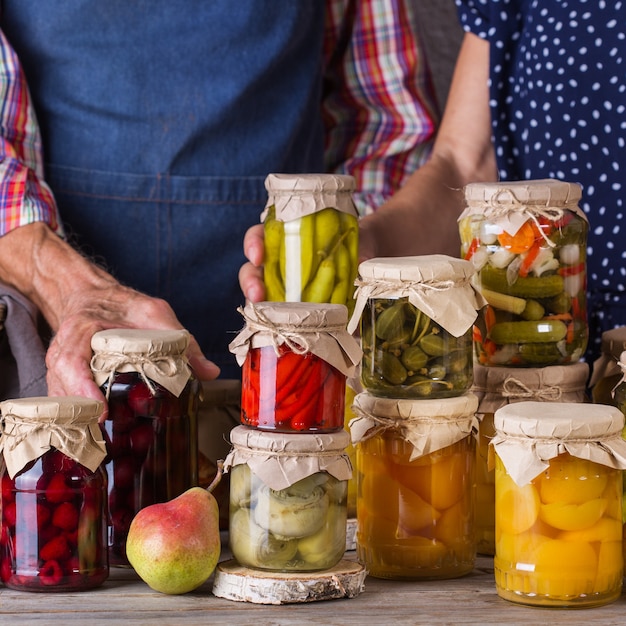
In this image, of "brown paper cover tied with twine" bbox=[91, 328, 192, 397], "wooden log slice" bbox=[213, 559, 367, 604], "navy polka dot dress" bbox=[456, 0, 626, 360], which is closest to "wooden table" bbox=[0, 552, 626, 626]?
"wooden log slice" bbox=[213, 559, 367, 604]

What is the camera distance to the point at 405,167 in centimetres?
211

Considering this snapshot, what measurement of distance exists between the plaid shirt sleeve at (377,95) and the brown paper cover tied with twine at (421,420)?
3.29ft

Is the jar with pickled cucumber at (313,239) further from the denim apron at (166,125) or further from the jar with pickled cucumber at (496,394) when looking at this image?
the denim apron at (166,125)

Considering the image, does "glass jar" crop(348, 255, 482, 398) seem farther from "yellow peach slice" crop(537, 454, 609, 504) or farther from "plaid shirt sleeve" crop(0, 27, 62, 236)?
"plaid shirt sleeve" crop(0, 27, 62, 236)

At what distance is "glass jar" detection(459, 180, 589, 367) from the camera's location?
3.74 feet

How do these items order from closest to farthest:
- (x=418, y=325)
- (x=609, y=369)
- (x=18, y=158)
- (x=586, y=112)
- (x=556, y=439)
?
1. (x=556, y=439)
2. (x=418, y=325)
3. (x=609, y=369)
4. (x=586, y=112)
5. (x=18, y=158)

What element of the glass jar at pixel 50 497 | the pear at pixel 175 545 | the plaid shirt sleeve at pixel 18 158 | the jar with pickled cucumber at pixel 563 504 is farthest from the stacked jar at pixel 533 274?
the plaid shirt sleeve at pixel 18 158

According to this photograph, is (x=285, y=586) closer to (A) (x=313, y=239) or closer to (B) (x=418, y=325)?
(B) (x=418, y=325)

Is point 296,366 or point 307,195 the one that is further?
point 307,195

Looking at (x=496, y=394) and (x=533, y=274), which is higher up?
(x=533, y=274)

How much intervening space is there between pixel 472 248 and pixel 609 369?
197 mm

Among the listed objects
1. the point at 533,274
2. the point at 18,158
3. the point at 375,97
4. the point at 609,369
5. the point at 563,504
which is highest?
the point at 375,97

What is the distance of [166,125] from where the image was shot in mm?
1860

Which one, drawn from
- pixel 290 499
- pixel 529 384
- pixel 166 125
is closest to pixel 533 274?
pixel 529 384
